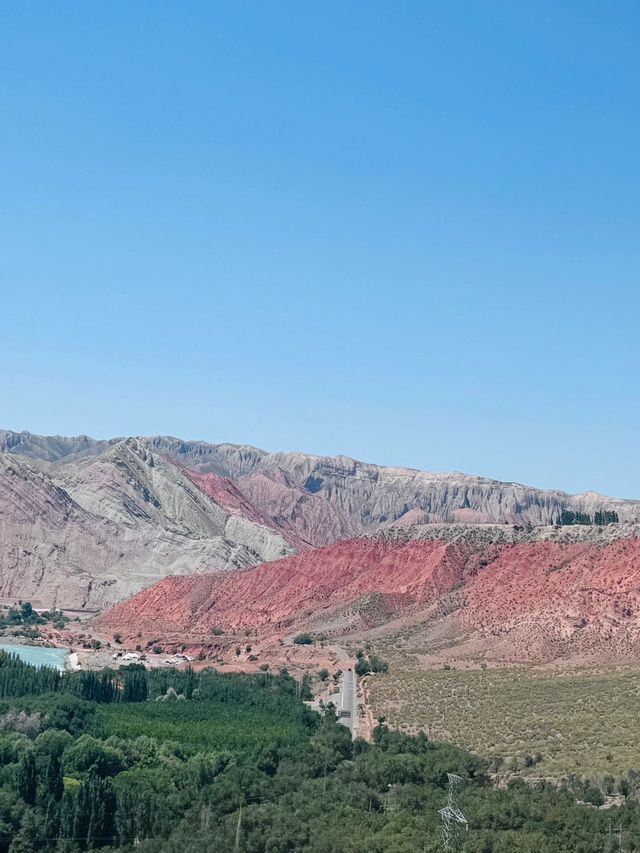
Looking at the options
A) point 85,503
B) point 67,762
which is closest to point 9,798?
point 67,762

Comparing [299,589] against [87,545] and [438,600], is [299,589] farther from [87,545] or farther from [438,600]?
[87,545]

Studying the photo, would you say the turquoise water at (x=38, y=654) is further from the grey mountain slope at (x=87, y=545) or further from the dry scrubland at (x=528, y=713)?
Answer: the grey mountain slope at (x=87, y=545)

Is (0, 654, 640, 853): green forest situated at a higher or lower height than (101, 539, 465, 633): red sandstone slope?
lower

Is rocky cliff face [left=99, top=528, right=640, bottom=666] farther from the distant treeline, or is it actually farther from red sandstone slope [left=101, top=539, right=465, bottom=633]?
the distant treeline

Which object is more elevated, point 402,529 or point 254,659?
point 402,529

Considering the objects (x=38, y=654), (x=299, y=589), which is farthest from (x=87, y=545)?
(x=38, y=654)

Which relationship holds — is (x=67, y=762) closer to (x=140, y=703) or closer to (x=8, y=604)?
(x=140, y=703)

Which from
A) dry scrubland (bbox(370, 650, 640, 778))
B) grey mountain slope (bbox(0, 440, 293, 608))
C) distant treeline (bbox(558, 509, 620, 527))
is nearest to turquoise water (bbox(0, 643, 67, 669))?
dry scrubland (bbox(370, 650, 640, 778))
